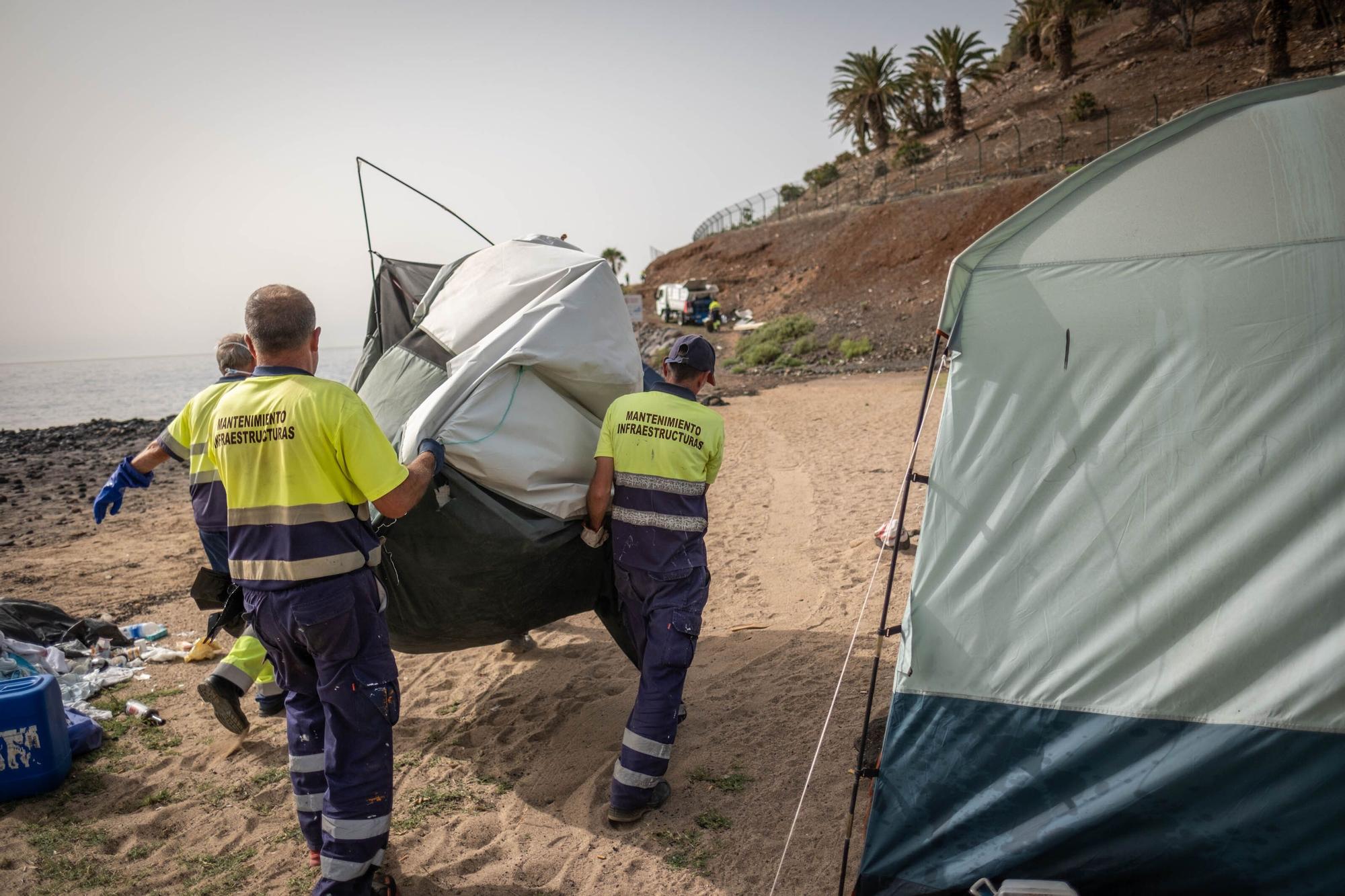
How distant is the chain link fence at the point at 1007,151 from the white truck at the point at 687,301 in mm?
8316

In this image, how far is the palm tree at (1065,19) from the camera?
4050 centimetres

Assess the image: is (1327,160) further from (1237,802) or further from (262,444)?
(262,444)

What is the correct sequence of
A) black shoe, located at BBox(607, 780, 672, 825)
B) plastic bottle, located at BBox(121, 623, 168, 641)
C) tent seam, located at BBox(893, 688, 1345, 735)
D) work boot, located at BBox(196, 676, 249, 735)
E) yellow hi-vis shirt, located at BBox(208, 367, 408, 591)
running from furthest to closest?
plastic bottle, located at BBox(121, 623, 168, 641) < work boot, located at BBox(196, 676, 249, 735) < black shoe, located at BBox(607, 780, 672, 825) < yellow hi-vis shirt, located at BBox(208, 367, 408, 591) < tent seam, located at BBox(893, 688, 1345, 735)

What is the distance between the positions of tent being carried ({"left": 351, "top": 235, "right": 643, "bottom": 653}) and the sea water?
11678 mm

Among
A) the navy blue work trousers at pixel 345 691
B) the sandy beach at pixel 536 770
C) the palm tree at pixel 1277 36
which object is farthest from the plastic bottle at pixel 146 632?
the palm tree at pixel 1277 36

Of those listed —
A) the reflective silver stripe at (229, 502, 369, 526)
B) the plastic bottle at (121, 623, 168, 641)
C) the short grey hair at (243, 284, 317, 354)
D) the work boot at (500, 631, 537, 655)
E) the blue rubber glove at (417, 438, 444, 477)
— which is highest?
the short grey hair at (243, 284, 317, 354)

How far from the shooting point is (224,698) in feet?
14.1

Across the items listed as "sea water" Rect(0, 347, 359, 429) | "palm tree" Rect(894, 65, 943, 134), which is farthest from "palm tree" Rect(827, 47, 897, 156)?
"sea water" Rect(0, 347, 359, 429)

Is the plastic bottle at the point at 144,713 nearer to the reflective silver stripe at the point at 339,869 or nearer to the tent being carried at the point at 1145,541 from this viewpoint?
the reflective silver stripe at the point at 339,869

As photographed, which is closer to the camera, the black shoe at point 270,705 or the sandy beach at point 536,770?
the sandy beach at point 536,770

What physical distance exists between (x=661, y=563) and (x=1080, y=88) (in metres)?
44.3

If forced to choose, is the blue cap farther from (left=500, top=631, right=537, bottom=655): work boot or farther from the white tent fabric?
(left=500, top=631, right=537, bottom=655): work boot

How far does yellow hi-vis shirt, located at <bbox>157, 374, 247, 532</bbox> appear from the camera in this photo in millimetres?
3857

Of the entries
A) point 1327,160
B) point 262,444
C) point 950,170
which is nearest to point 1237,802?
point 1327,160
